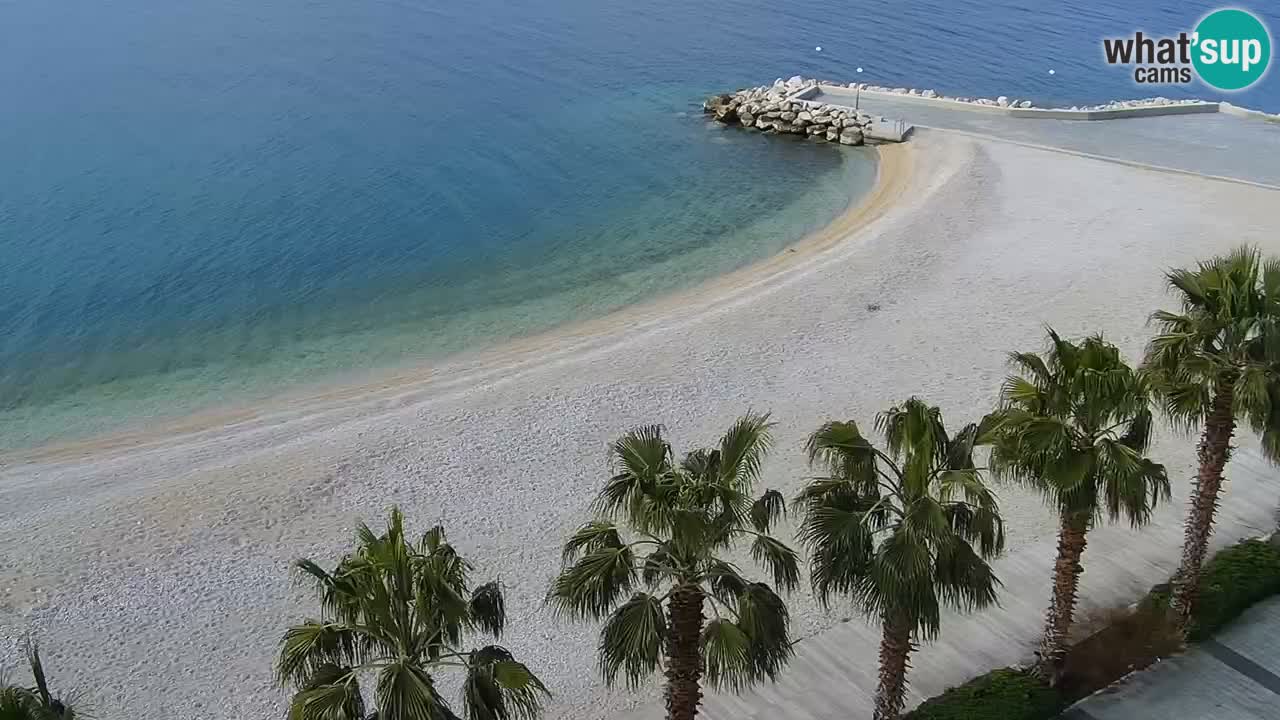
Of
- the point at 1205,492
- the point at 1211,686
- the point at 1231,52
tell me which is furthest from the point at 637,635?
the point at 1231,52

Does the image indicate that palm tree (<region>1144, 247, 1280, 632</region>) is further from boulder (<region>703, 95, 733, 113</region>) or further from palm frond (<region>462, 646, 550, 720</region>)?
boulder (<region>703, 95, 733, 113</region>)

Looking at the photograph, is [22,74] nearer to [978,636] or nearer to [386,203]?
[386,203]

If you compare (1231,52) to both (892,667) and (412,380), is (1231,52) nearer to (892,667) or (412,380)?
(412,380)

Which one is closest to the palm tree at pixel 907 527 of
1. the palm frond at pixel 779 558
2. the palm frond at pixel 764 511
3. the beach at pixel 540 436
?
the palm frond at pixel 764 511

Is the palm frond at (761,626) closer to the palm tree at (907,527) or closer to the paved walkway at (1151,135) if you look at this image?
the palm tree at (907,527)

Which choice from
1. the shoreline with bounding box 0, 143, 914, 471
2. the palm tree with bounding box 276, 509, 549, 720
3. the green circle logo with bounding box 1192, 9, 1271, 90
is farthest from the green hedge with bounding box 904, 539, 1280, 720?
the green circle logo with bounding box 1192, 9, 1271, 90

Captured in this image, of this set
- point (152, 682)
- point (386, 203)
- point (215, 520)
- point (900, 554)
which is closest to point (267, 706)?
point (152, 682)
